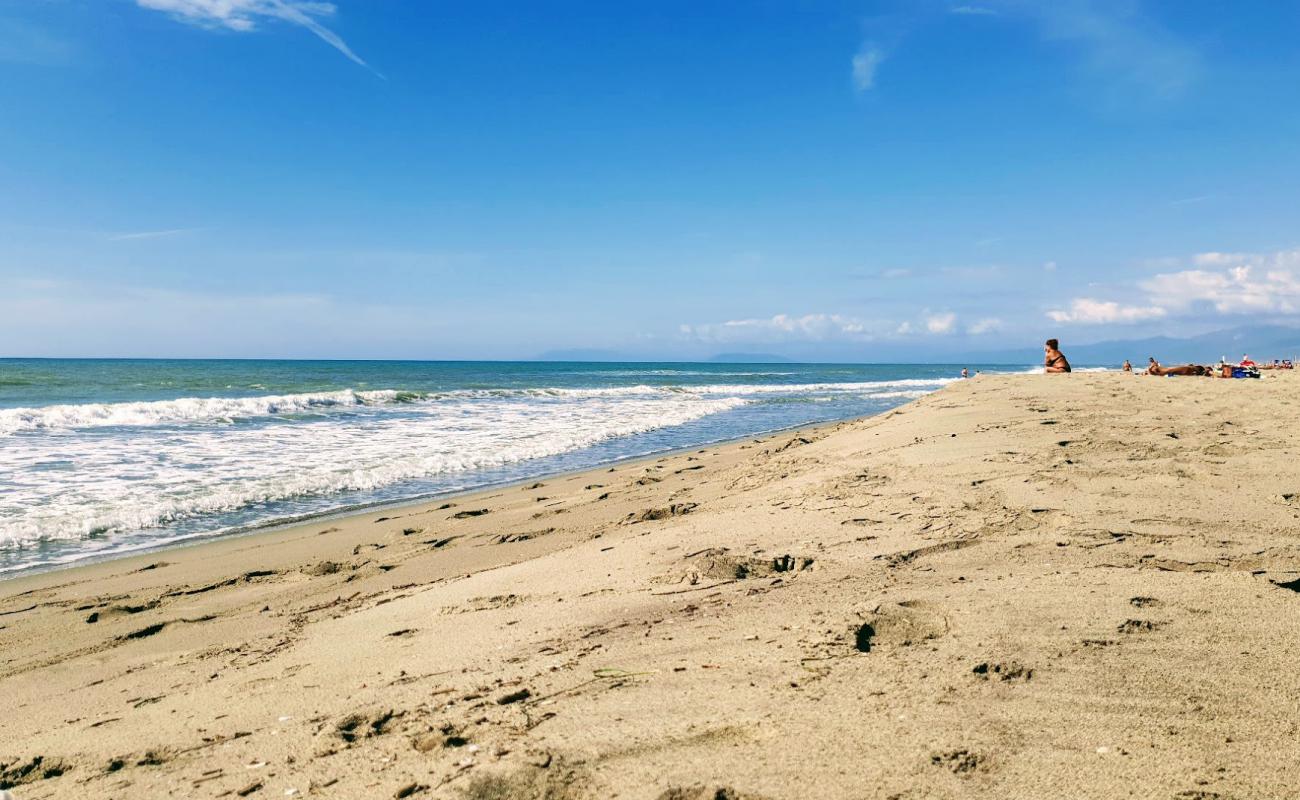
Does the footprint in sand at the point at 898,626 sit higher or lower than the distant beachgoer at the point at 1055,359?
lower

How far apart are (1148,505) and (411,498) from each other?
7389 millimetres

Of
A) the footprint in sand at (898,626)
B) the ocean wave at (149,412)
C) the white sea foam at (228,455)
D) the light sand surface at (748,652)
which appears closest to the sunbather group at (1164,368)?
the white sea foam at (228,455)

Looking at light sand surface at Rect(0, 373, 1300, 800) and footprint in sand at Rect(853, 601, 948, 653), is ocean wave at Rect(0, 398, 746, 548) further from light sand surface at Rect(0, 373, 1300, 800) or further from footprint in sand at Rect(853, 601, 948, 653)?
footprint in sand at Rect(853, 601, 948, 653)

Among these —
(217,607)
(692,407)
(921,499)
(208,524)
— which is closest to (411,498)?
(208,524)

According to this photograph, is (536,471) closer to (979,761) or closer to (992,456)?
(992,456)

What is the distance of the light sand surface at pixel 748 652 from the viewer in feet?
6.53

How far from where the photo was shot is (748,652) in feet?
8.87

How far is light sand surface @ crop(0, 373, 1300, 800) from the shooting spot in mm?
1989

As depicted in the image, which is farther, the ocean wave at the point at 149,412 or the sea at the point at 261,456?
the ocean wave at the point at 149,412

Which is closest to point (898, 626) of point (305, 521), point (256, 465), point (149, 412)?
point (305, 521)

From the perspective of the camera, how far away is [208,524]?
A: 284 inches

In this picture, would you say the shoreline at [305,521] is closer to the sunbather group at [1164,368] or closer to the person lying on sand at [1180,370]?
the sunbather group at [1164,368]

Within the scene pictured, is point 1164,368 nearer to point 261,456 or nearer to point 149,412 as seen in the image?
point 261,456

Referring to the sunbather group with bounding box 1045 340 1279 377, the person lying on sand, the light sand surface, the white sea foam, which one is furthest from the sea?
the person lying on sand
